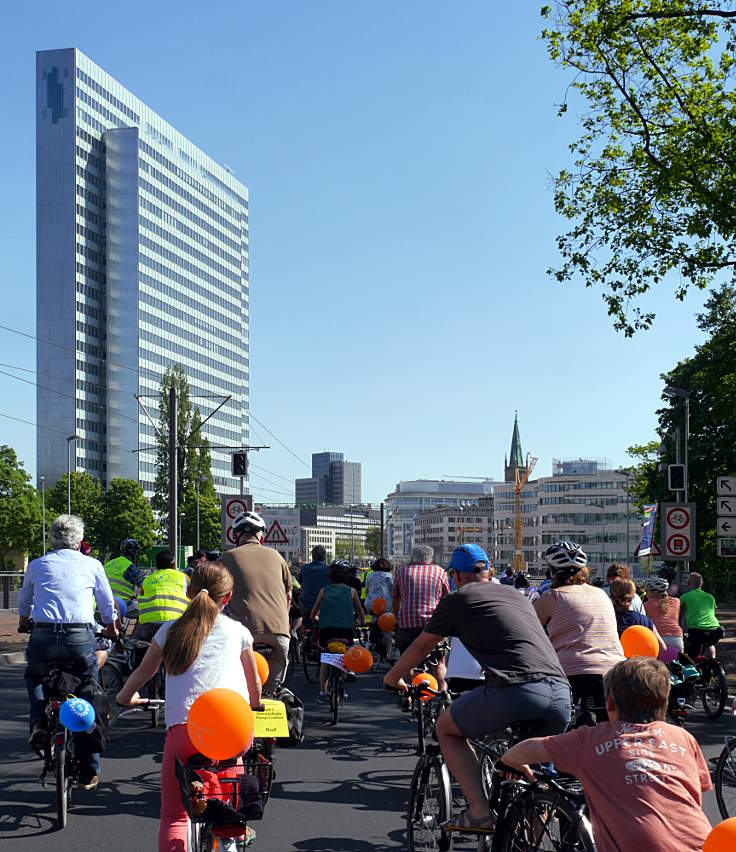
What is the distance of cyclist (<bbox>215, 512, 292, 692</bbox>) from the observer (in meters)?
9.12

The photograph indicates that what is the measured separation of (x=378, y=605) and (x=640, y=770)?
1654 cm

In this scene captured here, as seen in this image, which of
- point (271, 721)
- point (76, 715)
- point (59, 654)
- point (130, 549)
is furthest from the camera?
point (130, 549)

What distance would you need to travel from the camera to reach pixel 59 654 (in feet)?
27.9

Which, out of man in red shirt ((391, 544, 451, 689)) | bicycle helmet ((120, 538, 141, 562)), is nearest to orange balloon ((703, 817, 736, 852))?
man in red shirt ((391, 544, 451, 689))

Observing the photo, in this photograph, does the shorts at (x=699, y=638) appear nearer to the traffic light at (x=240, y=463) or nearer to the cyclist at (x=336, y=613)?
the cyclist at (x=336, y=613)

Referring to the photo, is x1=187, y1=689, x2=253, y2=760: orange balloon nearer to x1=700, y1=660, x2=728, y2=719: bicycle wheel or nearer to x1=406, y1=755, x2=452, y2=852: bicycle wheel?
x1=406, y1=755, x2=452, y2=852: bicycle wheel

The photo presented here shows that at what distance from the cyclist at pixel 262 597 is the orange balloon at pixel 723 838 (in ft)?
19.2

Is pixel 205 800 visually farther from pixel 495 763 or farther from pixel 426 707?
pixel 426 707

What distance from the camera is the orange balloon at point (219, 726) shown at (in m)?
4.82

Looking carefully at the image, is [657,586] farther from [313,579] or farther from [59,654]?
[59,654]

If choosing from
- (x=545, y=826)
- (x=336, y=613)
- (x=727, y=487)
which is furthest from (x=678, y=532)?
(x=545, y=826)

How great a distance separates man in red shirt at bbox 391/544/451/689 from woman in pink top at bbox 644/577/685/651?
3.47 m

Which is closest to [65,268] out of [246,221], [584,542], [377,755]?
[246,221]

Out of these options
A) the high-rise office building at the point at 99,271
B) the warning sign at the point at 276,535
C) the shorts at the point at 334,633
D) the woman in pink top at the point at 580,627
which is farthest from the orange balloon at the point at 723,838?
the high-rise office building at the point at 99,271
